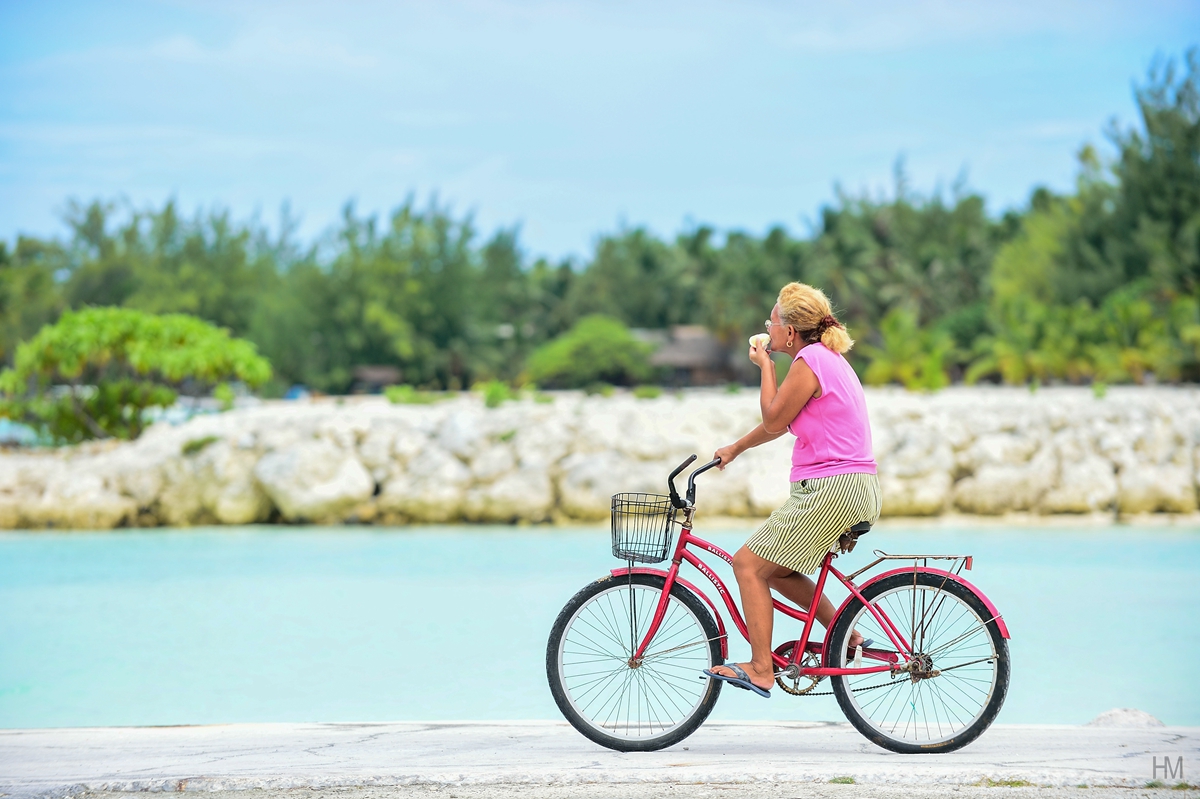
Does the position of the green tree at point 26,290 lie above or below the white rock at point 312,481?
above

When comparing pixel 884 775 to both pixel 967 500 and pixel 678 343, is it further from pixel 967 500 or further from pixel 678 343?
pixel 678 343

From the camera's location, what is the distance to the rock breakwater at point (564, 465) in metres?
12.6

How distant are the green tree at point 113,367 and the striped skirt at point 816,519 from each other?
13.8 meters

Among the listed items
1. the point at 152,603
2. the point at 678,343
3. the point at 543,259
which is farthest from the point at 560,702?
the point at 543,259

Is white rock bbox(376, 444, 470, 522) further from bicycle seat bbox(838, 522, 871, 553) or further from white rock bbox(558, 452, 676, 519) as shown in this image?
bicycle seat bbox(838, 522, 871, 553)

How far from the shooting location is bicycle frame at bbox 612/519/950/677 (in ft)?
11.3

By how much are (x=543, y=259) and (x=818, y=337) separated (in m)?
55.2

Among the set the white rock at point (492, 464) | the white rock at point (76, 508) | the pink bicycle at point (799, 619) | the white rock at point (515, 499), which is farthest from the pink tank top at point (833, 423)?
the white rock at point (76, 508)

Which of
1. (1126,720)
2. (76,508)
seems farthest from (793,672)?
(76,508)

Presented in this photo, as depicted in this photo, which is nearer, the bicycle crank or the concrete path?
the concrete path

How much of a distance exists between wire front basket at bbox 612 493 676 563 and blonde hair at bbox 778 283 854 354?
678 mm

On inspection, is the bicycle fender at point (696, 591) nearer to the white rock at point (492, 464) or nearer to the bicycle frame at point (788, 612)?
the bicycle frame at point (788, 612)

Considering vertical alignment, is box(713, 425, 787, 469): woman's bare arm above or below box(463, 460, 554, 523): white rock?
above

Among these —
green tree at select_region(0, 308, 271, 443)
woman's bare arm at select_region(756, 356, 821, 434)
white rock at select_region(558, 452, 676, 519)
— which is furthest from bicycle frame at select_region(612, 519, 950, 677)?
green tree at select_region(0, 308, 271, 443)
